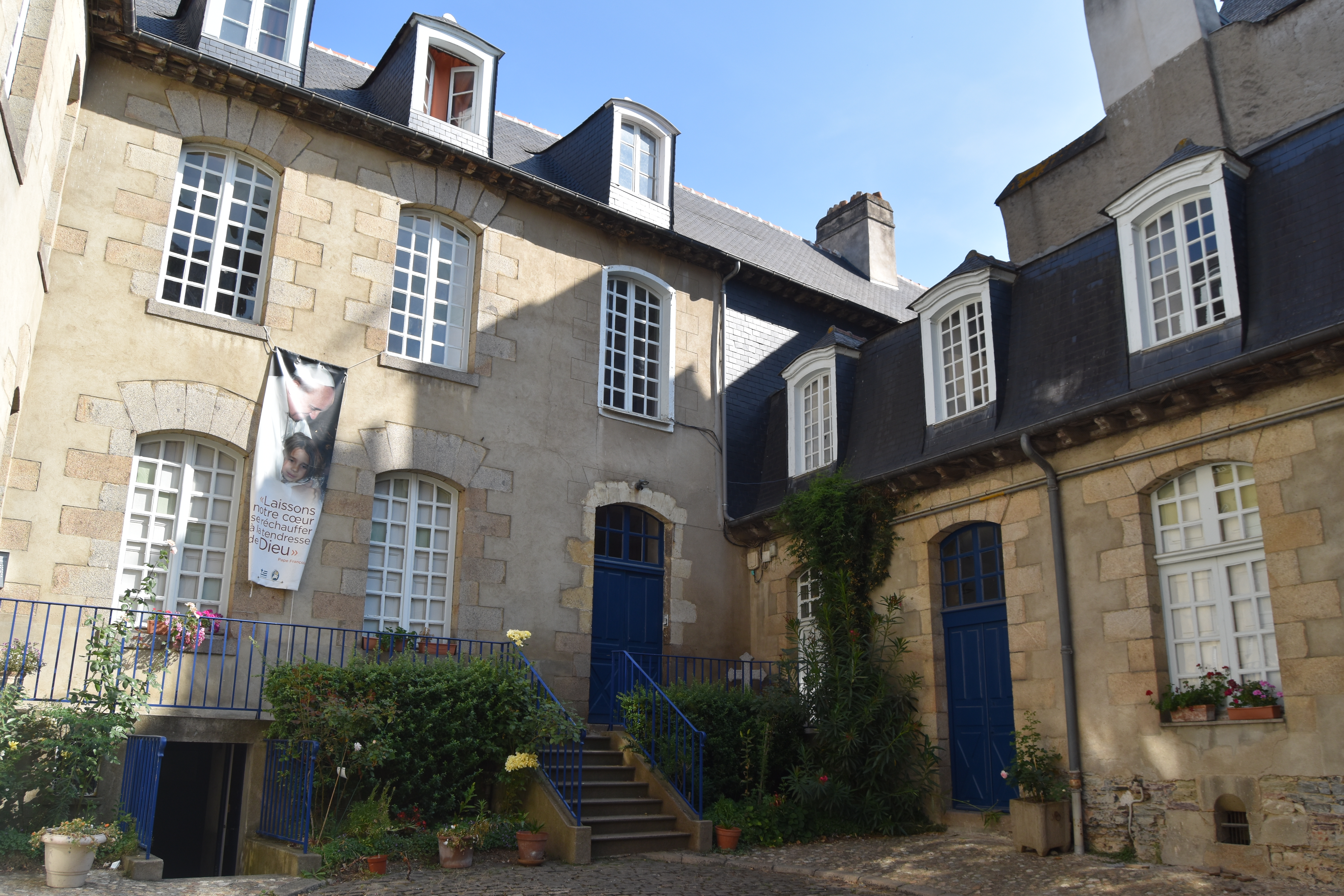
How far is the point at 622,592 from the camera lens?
38.6ft

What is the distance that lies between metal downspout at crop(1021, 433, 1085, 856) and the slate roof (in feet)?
19.7

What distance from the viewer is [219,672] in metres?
8.78

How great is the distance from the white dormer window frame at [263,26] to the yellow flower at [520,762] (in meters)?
7.22

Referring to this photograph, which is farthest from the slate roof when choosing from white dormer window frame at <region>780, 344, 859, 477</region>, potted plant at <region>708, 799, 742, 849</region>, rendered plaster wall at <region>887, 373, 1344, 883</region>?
potted plant at <region>708, 799, 742, 849</region>

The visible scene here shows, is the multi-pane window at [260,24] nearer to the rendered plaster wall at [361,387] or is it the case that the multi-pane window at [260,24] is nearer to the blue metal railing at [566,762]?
the rendered plaster wall at [361,387]

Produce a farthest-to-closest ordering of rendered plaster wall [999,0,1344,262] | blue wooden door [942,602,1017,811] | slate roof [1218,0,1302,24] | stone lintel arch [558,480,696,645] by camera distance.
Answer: stone lintel arch [558,480,696,645] < slate roof [1218,0,1302,24] < rendered plaster wall [999,0,1344,262] < blue wooden door [942,602,1017,811]

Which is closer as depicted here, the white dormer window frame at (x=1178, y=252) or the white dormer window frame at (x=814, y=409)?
the white dormer window frame at (x=1178, y=252)

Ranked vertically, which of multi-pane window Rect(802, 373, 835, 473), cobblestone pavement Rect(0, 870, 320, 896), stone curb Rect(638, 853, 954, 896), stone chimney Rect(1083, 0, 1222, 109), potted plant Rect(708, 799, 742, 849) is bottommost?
stone curb Rect(638, 853, 954, 896)

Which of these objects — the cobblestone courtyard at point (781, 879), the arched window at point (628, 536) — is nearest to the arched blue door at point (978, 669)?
the cobblestone courtyard at point (781, 879)

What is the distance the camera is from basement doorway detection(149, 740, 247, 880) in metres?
10.1

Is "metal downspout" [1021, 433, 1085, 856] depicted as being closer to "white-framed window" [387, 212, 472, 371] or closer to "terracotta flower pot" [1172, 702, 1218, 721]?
A: "terracotta flower pot" [1172, 702, 1218, 721]

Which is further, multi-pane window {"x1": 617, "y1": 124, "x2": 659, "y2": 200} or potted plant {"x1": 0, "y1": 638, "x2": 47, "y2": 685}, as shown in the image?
multi-pane window {"x1": 617, "y1": 124, "x2": 659, "y2": 200}

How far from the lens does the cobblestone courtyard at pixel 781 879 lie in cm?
657

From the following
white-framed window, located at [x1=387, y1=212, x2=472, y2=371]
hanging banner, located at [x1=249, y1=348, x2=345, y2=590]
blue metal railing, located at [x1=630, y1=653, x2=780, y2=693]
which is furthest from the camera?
blue metal railing, located at [x1=630, y1=653, x2=780, y2=693]
